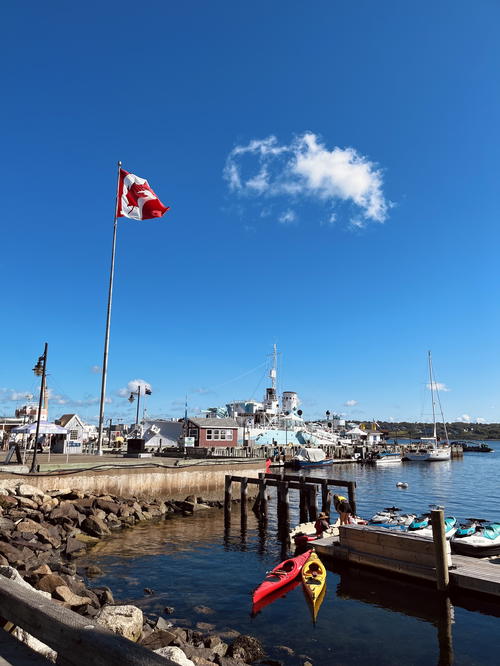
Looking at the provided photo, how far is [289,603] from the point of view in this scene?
15773 millimetres

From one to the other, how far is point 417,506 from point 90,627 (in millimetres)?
42170

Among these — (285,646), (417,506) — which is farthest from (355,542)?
(417,506)

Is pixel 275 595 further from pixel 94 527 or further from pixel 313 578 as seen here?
pixel 94 527

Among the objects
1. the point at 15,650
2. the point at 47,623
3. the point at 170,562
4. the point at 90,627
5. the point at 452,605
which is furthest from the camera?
the point at 170,562

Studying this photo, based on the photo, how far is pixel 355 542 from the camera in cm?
1881

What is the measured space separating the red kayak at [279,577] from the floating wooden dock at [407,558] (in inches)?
88.5

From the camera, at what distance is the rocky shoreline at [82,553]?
10.5m

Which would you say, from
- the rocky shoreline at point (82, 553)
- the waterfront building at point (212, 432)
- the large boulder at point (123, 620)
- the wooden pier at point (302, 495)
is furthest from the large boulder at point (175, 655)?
the waterfront building at point (212, 432)

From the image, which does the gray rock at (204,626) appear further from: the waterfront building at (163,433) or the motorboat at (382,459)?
the motorboat at (382,459)

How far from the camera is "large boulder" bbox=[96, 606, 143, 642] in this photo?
10125 mm

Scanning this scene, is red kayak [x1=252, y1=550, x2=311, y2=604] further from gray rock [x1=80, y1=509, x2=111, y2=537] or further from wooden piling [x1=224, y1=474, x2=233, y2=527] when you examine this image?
wooden piling [x1=224, y1=474, x2=233, y2=527]

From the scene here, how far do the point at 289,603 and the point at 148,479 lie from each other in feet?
56.7

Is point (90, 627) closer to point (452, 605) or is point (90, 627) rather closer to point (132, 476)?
point (452, 605)

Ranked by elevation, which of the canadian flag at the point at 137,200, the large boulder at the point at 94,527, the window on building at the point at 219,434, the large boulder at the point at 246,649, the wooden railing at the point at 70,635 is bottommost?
the large boulder at the point at 246,649
